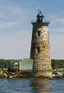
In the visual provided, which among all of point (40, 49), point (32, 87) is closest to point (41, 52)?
point (40, 49)

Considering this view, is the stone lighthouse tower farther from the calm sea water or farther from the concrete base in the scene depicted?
the calm sea water

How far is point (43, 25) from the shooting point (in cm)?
8194

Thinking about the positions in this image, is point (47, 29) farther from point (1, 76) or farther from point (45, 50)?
point (1, 76)

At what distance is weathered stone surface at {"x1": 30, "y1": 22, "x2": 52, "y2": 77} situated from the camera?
80.1 metres

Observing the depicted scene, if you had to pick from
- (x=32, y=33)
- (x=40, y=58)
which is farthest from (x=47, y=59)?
(x=32, y=33)

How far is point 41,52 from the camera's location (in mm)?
80125

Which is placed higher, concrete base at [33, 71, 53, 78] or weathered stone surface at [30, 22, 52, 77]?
weathered stone surface at [30, 22, 52, 77]

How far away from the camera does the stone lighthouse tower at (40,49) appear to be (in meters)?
80.1

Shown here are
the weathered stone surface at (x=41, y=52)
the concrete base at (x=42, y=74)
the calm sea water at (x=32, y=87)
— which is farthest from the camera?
the concrete base at (x=42, y=74)

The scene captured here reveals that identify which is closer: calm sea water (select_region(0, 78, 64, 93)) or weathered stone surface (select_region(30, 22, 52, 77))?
calm sea water (select_region(0, 78, 64, 93))

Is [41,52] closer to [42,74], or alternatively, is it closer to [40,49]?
[40,49]

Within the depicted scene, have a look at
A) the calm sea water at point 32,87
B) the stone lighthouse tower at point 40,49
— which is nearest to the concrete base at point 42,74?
the stone lighthouse tower at point 40,49

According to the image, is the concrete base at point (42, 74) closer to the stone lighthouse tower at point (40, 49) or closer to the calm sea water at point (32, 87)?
the stone lighthouse tower at point (40, 49)

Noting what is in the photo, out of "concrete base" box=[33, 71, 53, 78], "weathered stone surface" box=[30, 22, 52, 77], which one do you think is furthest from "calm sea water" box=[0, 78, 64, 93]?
"weathered stone surface" box=[30, 22, 52, 77]
